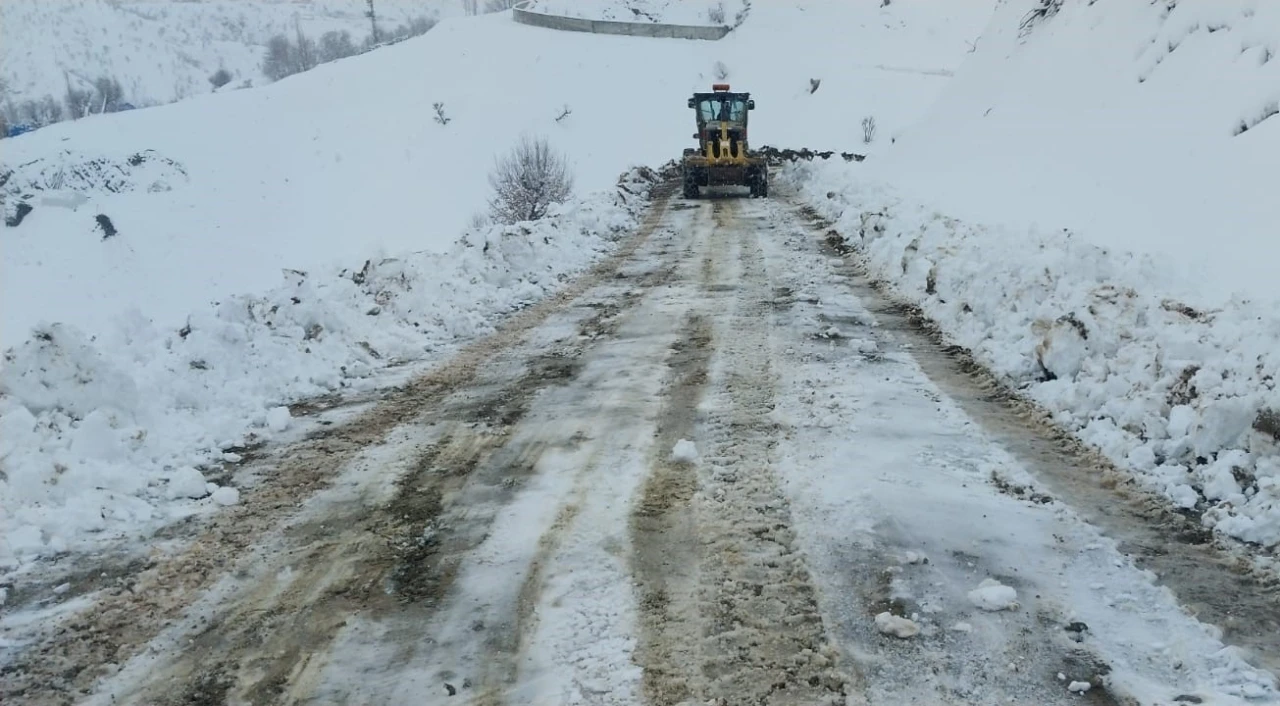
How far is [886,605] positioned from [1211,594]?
5.12ft

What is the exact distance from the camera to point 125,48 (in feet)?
494

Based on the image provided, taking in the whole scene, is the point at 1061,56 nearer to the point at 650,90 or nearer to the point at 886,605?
the point at 886,605

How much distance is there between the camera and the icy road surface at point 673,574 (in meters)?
3.52

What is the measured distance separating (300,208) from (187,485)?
4494 cm

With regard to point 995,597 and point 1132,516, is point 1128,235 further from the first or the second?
point 995,597

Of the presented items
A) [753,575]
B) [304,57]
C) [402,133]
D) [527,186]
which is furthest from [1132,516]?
[304,57]

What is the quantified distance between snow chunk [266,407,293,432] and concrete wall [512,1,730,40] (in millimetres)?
66128

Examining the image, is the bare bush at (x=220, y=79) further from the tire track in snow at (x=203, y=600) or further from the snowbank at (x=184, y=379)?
the tire track in snow at (x=203, y=600)

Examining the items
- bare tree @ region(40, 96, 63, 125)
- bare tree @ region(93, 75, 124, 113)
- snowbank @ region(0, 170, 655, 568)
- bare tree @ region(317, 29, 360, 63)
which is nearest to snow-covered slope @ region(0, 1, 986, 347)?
snowbank @ region(0, 170, 655, 568)

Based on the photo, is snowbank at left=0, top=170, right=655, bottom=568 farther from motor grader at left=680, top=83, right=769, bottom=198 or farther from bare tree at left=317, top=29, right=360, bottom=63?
bare tree at left=317, top=29, right=360, bottom=63

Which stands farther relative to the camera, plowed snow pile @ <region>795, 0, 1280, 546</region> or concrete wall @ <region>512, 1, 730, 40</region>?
concrete wall @ <region>512, 1, 730, 40</region>

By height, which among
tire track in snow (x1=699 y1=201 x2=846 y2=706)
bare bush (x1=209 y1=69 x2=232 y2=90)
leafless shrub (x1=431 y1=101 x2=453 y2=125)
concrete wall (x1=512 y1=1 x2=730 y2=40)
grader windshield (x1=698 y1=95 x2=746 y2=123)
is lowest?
tire track in snow (x1=699 y1=201 x2=846 y2=706)

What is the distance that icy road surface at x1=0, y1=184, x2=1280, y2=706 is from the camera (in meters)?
3.52

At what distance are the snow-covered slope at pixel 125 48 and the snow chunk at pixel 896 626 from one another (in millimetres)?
130837
